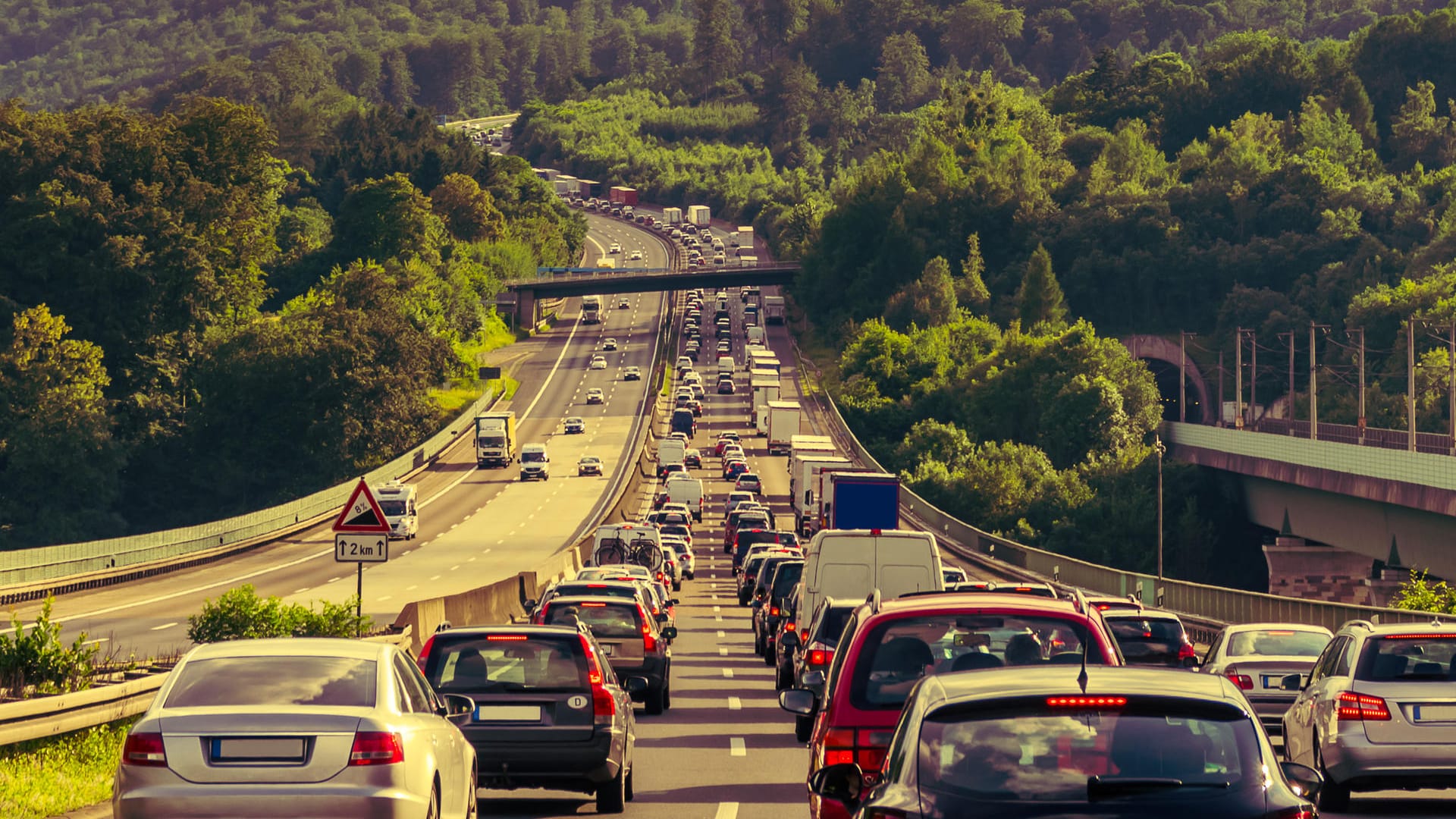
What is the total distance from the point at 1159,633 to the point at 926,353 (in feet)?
402

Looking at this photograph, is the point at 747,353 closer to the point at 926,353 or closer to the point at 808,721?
the point at 926,353

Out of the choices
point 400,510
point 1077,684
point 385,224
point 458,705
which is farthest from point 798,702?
point 385,224

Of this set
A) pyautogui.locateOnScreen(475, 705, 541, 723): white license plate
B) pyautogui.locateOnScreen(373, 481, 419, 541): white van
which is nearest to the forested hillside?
pyautogui.locateOnScreen(373, 481, 419, 541): white van

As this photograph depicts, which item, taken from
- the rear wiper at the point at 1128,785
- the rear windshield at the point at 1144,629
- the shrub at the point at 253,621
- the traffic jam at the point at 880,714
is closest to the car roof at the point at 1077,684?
the traffic jam at the point at 880,714

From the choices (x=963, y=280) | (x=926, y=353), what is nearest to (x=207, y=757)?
(x=926, y=353)

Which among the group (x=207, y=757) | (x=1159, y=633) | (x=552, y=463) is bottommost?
(x=552, y=463)

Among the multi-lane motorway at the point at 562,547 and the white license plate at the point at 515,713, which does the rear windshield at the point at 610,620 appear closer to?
the multi-lane motorway at the point at 562,547

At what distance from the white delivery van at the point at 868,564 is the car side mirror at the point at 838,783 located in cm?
1441

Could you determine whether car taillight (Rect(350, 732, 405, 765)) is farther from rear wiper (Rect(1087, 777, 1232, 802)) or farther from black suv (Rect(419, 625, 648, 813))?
rear wiper (Rect(1087, 777, 1232, 802))

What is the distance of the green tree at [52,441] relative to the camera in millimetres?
110062

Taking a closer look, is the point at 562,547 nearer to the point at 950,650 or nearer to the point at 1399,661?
the point at 1399,661

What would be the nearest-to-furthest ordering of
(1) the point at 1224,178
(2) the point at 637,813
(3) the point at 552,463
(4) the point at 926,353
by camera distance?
(2) the point at 637,813 < (3) the point at 552,463 < (4) the point at 926,353 < (1) the point at 1224,178

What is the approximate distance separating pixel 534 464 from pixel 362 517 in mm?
75800

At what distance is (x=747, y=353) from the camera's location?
162375 millimetres
